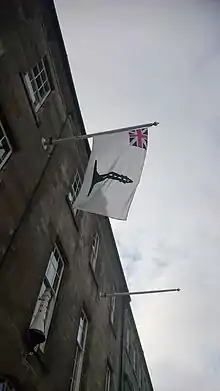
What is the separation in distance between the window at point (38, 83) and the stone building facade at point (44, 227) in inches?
1.6

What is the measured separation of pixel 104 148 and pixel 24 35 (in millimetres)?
4007

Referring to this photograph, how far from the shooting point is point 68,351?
41.4 feet

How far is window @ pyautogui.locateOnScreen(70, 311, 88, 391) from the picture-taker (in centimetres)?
Answer: 1315

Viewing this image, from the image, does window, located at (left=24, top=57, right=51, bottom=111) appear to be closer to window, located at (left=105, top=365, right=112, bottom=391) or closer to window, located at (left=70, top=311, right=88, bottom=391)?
window, located at (left=70, top=311, right=88, bottom=391)

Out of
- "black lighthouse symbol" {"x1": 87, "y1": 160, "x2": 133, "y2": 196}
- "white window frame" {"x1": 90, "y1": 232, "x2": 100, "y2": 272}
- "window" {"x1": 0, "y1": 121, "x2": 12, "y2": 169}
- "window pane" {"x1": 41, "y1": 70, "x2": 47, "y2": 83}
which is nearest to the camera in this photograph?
"window" {"x1": 0, "y1": 121, "x2": 12, "y2": 169}

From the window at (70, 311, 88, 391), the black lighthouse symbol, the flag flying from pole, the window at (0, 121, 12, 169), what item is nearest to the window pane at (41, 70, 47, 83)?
the flag flying from pole

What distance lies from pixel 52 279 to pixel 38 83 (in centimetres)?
621

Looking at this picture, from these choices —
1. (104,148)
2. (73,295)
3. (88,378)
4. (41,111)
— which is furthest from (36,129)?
(88,378)

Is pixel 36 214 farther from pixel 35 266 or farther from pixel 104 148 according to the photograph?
pixel 104 148

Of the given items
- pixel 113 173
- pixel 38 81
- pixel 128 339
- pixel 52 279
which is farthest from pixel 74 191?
pixel 128 339

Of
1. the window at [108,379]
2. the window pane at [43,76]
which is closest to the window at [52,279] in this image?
the window pane at [43,76]

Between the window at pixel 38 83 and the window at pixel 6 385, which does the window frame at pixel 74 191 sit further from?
the window at pixel 6 385

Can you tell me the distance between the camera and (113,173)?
477 inches

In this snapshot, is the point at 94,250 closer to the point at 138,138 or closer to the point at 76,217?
the point at 76,217
